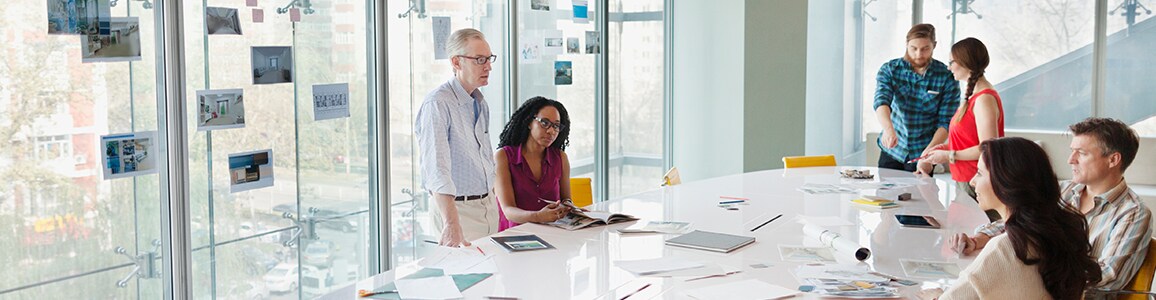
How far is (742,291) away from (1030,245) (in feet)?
2.28

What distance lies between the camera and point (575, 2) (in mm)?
6309

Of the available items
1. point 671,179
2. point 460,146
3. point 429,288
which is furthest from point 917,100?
point 429,288

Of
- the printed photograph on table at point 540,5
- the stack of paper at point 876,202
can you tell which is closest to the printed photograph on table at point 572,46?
the printed photograph on table at point 540,5

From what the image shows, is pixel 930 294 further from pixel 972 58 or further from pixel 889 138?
pixel 889 138

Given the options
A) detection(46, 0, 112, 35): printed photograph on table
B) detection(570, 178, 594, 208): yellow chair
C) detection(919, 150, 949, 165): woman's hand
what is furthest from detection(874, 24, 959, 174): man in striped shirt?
detection(46, 0, 112, 35): printed photograph on table

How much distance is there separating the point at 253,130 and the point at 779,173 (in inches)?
109

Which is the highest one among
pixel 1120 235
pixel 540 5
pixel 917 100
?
pixel 540 5

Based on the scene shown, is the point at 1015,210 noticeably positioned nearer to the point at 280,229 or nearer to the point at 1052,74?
the point at 280,229

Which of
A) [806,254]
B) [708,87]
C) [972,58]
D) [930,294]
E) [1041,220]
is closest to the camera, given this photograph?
[1041,220]

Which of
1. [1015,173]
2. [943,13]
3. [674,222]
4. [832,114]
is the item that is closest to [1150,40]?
[943,13]

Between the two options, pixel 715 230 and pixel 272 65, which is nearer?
pixel 715 230

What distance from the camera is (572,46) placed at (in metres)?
6.30

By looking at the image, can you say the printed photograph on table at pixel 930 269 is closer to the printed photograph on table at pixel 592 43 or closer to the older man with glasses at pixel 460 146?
the older man with glasses at pixel 460 146

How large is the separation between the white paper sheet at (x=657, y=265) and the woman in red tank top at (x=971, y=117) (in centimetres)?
208
